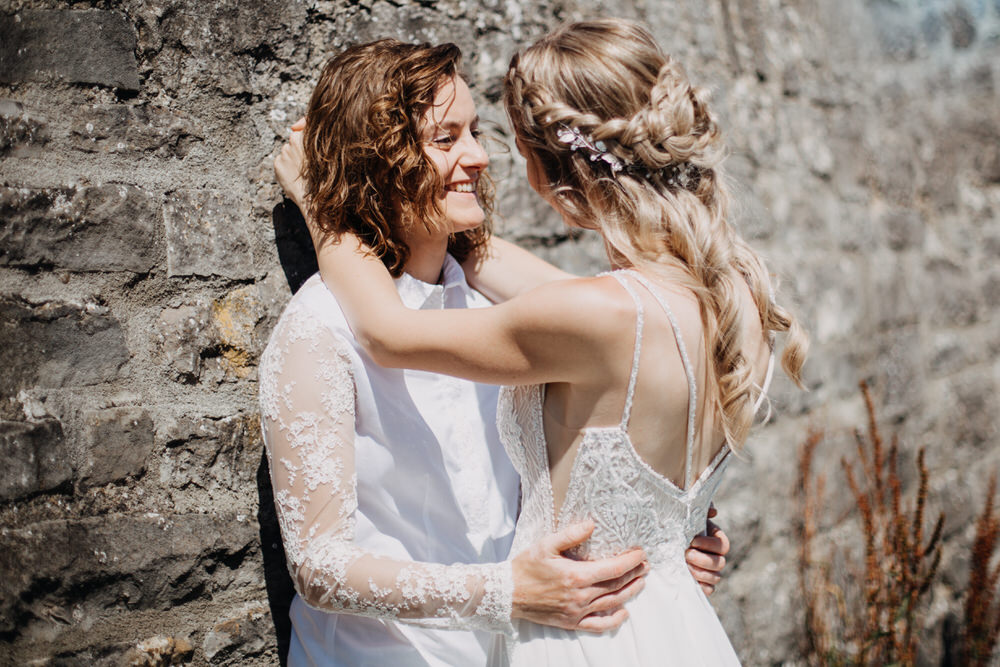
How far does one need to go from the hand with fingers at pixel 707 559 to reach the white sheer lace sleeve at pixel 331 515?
0.58 m

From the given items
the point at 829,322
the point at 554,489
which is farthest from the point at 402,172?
the point at 829,322

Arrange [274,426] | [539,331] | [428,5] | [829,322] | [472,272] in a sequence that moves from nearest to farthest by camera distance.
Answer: [539,331] < [274,426] < [472,272] < [428,5] < [829,322]

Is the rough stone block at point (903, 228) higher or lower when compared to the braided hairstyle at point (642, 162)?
lower

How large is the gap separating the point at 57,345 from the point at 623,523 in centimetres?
117

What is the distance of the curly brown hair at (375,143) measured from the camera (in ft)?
5.24

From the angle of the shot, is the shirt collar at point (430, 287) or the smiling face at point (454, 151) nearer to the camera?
the smiling face at point (454, 151)

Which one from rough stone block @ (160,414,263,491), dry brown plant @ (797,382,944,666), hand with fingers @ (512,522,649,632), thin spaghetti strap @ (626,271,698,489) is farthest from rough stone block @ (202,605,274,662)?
dry brown plant @ (797,382,944,666)

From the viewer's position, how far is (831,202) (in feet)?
10.9

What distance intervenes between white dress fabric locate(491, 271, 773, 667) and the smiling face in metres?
0.39

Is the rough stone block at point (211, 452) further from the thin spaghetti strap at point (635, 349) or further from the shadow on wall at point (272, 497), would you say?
the thin spaghetti strap at point (635, 349)

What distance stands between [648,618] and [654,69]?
1085 mm

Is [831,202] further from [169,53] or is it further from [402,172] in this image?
[169,53]

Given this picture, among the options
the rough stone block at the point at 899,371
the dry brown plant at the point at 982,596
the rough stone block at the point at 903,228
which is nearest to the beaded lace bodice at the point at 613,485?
the dry brown plant at the point at 982,596

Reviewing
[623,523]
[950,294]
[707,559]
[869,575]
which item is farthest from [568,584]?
[950,294]
